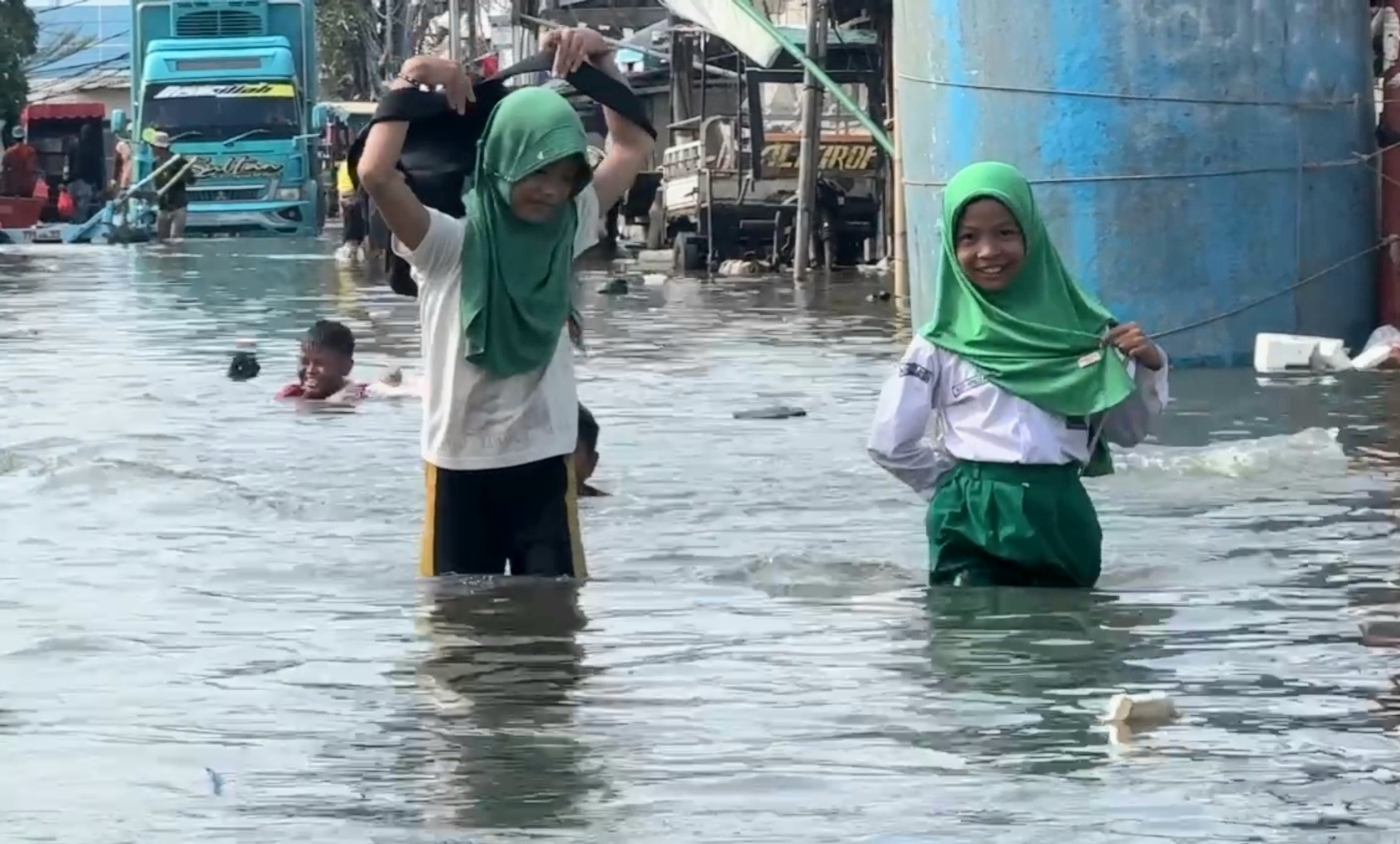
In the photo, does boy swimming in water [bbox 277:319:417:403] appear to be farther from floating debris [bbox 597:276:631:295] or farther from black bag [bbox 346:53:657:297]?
Result: floating debris [bbox 597:276:631:295]

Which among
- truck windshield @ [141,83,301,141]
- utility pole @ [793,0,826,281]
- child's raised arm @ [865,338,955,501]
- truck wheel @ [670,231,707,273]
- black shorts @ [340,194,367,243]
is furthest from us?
truck windshield @ [141,83,301,141]

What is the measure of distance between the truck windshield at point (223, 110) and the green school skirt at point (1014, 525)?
34.1 m

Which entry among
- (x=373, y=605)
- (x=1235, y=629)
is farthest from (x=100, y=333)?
(x=1235, y=629)

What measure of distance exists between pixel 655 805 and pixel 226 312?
16433 millimetres

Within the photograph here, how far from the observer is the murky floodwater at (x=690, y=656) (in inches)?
188

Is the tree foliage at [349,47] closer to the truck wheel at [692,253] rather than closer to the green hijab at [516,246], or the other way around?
the truck wheel at [692,253]

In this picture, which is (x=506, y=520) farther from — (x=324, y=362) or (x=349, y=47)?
(x=349, y=47)

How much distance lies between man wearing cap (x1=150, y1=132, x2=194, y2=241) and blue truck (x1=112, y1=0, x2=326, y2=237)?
0.18 metres

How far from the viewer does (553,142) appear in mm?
6152

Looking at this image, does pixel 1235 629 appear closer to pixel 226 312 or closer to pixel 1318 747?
pixel 1318 747

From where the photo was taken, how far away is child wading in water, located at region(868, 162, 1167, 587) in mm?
6250

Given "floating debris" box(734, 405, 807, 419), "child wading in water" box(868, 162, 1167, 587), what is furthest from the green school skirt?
"floating debris" box(734, 405, 807, 419)

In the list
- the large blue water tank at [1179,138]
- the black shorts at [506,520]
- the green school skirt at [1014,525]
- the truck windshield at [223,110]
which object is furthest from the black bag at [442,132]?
the truck windshield at [223,110]

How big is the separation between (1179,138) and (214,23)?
28.5 meters
